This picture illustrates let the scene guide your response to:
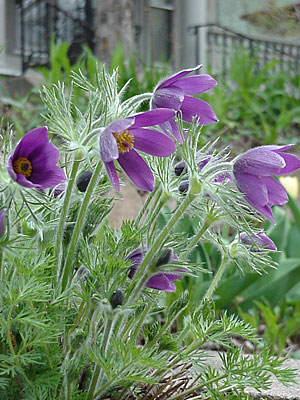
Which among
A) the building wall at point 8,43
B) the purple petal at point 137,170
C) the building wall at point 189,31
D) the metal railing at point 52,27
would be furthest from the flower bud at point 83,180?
the building wall at point 189,31

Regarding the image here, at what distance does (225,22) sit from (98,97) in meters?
10.5

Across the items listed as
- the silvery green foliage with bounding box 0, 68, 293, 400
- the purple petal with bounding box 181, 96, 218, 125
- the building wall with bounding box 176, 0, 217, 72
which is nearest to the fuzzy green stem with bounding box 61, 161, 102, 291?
the silvery green foliage with bounding box 0, 68, 293, 400

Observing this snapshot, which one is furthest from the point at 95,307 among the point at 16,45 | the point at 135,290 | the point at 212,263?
the point at 16,45

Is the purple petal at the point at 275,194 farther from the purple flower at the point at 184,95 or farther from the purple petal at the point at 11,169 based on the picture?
the purple petal at the point at 11,169

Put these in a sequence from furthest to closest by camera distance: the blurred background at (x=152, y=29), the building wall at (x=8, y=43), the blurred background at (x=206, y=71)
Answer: the building wall at (x=8, y=43)
the blurred background at (x=152, y=29)
the blurred background at (x=206, y=71)

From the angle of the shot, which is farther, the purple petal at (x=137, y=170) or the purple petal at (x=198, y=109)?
the purple petal at (x=198, y=109)

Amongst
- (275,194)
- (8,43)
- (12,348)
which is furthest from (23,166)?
(8,43)

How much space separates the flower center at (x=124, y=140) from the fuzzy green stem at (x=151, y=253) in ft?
0.34

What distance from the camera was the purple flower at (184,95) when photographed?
2.76ft

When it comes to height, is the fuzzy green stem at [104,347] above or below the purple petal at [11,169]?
below

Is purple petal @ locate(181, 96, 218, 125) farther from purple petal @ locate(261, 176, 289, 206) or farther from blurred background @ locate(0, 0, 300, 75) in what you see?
blurred background @ locate(0, 0, 300, 75)

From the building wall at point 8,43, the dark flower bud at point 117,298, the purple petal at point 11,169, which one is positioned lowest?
the dark flower bud at point 117,298

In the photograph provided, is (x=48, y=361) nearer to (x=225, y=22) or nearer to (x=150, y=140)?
(x=150, y=140)

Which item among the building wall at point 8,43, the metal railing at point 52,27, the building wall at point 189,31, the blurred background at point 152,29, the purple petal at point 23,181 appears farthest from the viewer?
the building wall at point 189,31
